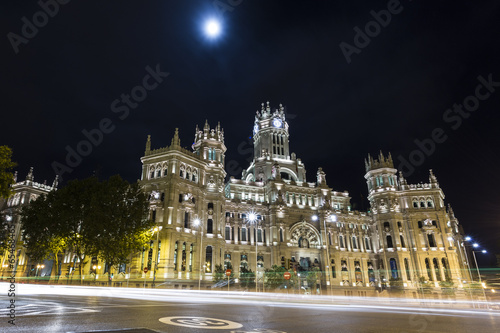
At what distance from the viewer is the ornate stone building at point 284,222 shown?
55.1 m

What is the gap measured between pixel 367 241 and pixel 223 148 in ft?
154

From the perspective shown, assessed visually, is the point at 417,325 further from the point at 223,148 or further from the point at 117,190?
the point at 223,148

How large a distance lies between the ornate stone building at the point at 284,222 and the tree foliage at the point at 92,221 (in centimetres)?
1286

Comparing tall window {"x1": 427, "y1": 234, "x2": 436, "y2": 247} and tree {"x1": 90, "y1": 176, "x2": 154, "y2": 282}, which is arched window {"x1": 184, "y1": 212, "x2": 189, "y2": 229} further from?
tall window {"x1": 427, "y1": 234, "x2": 436, "y2": 247}

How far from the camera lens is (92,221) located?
36.2 m

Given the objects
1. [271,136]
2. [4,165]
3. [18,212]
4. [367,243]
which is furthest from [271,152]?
[4,165]

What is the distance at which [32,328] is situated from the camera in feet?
26.0

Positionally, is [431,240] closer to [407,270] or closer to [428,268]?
[428,268]

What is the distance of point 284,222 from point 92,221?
4398cm

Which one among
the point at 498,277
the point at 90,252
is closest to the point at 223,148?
the point at 90,252

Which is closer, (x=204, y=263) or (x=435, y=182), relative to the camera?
(x=204, y=263)

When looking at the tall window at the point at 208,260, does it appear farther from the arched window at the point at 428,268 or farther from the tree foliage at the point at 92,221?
the arched window at the point at 428,268

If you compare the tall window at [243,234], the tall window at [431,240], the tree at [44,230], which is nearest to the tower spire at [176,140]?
the tree at [44,230]

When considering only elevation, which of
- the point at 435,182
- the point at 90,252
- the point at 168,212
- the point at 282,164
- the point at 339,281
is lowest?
the point at 339,281
